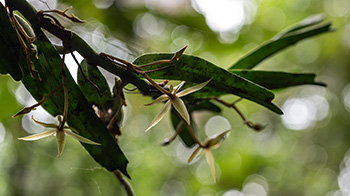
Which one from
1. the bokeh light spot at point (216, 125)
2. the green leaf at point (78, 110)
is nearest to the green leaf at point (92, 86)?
the green leaf at point (78, 110)

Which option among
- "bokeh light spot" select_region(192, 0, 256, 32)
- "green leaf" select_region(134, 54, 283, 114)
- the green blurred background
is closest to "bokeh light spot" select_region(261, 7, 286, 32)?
the green blurred background

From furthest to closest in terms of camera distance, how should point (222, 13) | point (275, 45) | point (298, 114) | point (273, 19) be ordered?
point (298, 114) → point (273, 19) → point (222, 13) → point (275, 45)

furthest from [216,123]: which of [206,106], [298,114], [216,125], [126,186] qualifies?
[126,186]

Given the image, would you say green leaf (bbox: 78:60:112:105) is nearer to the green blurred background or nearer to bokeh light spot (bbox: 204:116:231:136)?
the green blurred background

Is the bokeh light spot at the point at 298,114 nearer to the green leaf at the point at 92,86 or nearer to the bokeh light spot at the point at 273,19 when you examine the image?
the bokeh light spot at the point at 273,19

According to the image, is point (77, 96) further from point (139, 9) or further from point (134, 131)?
point (134, 131)

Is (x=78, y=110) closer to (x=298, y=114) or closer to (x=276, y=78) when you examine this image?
(x=276, y=78)
